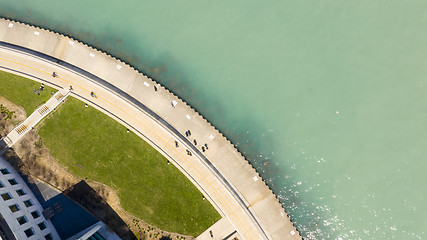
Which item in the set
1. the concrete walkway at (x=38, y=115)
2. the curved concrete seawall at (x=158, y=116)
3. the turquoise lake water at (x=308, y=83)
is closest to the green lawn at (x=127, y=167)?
the concrete walkway at (x=38, y=115)

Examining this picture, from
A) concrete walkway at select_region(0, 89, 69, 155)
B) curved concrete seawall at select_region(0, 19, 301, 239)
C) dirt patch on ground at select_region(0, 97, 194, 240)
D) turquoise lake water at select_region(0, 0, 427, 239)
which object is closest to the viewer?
curved concrete seawall at select_region(0, 19, 301, 239)

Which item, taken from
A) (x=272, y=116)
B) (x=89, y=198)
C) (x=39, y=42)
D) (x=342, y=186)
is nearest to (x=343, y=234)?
(x=342, y=186)

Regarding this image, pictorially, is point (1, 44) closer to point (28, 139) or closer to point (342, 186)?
point (28, 139)

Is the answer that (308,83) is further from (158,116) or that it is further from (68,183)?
(68,183)

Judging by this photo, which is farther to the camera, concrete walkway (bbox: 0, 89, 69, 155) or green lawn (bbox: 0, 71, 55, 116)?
green lawn (bbox: 0, 71, 55, 116)

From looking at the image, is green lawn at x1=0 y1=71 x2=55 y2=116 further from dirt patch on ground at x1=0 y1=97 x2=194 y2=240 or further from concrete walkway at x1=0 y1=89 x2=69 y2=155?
dirt patch on ground at x1=0 y1=97 x2=194 y2=240

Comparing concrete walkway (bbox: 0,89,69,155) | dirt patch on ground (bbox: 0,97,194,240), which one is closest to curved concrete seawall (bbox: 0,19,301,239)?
concrete walkway (bbox: 0,89,69,155)

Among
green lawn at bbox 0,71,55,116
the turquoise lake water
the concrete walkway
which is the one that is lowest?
the turquoise lake water
